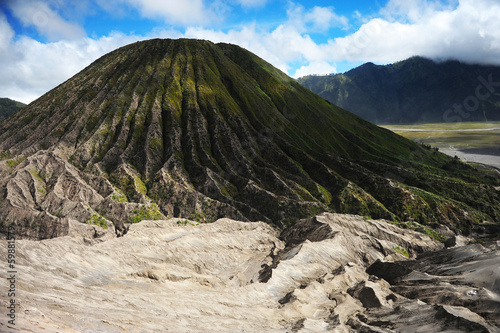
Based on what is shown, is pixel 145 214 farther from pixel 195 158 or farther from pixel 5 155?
pixel 5 155

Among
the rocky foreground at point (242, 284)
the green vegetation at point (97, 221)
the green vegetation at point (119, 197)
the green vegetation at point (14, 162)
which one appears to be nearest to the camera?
the rocky foreground at point (242, 284)

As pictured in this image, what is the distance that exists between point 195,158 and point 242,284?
55.6 m

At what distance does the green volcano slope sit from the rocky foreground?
59.8 feet

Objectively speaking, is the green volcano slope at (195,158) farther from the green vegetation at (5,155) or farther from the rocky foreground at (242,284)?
the rocky foreground at (242,284)

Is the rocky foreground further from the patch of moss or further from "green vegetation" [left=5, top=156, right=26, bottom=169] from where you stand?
"green vegetation" [left=5, top=156, right=26, bottom=169]

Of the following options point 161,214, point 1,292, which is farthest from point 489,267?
point 161,214

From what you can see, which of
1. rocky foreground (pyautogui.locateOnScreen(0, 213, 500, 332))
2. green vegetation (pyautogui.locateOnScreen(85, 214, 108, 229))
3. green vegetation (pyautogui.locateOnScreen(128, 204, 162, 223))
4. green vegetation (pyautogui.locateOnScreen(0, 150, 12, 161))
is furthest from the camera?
green vegetation (pyautogui.locateOnScreen(0, 150, 12, 161))

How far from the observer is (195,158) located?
316 ft

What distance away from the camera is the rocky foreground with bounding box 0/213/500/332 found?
29281 millimetres

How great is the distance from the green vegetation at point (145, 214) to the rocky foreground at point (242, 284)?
8911 millimetres

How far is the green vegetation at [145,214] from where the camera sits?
225 feet

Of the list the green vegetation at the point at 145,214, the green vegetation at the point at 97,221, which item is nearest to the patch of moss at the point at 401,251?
the green vegetation at the point at 145,214

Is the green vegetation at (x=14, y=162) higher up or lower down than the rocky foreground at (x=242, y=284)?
higher up

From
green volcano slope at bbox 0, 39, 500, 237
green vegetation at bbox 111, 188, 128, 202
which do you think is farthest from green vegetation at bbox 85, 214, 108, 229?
green vegetation at bbox 111, 188, 128, 202
